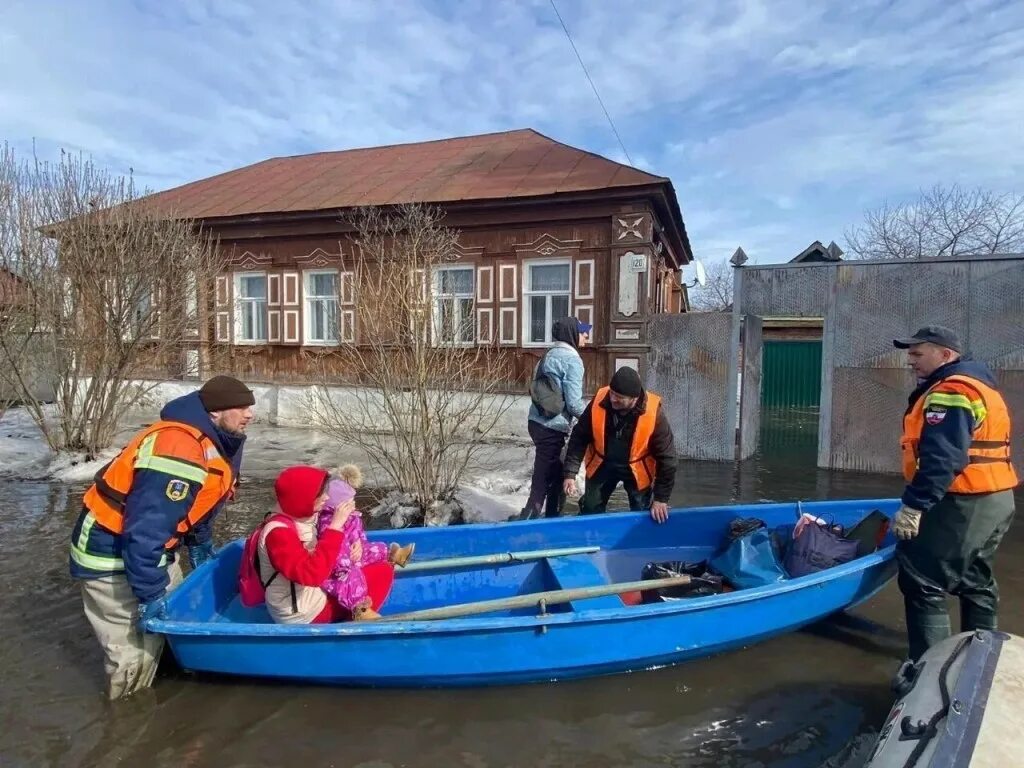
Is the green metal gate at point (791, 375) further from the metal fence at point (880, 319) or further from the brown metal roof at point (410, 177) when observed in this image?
the brown metal roof at point (410, 177)

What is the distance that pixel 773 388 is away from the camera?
50.6 ft

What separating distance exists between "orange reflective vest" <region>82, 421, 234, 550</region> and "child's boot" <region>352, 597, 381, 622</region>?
1.00 metres

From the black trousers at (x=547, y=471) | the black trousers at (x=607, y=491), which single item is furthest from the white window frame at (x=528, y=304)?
the black trousers at (x=607, y=491)

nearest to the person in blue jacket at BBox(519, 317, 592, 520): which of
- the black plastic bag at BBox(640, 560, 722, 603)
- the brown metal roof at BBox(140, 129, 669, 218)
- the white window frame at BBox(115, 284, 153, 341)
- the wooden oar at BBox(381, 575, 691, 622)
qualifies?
the black plastic bag at BBox(640, 560, 722, 603)

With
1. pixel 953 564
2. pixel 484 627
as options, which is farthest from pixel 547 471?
pixel 953 564

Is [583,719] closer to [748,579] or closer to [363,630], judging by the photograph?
[363,630]

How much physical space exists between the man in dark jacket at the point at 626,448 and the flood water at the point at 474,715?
130cm

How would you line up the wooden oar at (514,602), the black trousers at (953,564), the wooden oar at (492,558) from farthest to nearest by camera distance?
1. the wooden oar at (492,558)
2. the wooden oar at (514,602)
3. the black trousers at (953,564)

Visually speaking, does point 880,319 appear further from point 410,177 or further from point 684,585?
point 410,177

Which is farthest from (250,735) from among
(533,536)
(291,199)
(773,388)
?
(773,388)

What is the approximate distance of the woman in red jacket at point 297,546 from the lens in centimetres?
318

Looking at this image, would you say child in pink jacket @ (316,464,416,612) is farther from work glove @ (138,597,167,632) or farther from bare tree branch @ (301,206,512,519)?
Result: bare tree branch @ (301,206,512,519)

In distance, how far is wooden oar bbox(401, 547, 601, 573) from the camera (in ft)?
14.2

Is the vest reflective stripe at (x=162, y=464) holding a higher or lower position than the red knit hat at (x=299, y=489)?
higher
